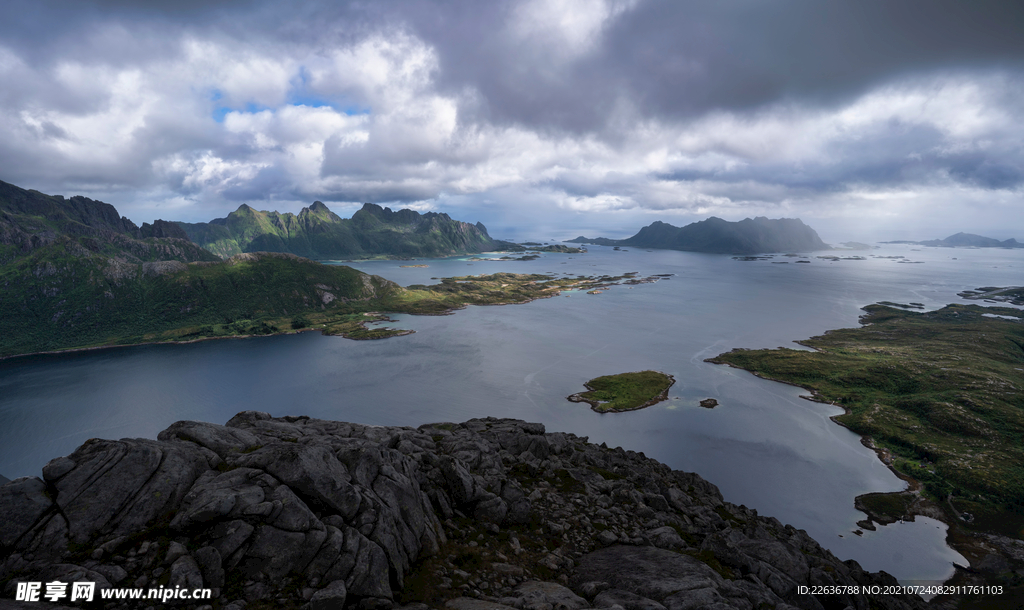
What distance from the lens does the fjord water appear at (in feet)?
207

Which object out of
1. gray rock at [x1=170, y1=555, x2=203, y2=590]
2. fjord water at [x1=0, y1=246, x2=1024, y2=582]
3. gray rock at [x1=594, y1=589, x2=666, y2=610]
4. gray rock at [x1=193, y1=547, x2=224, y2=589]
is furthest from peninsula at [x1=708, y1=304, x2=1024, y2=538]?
gray rock at [x1=170, y1=555, x2=203, y2=590]

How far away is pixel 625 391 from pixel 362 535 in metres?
84.9

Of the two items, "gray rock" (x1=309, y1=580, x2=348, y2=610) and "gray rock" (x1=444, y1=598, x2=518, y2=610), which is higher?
"gray rock" (x1=309, y1=580, x2=348, y2=610)

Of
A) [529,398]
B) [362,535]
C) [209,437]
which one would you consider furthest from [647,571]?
[529,398]

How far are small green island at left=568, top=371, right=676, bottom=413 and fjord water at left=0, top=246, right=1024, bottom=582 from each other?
2.51 metres

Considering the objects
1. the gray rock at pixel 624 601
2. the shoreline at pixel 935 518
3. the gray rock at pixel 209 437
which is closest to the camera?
the gray rock at pixel 624 601

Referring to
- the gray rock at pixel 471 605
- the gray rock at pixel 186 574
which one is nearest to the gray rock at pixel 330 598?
the gray rock at pixel 186 574

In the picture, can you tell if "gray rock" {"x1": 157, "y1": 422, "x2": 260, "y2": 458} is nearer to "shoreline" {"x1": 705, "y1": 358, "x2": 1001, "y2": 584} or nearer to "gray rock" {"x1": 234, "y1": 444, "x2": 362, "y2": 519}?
"gray rock" {"x1": 234, "y1": 444, "x2": 362, "y2": 519}

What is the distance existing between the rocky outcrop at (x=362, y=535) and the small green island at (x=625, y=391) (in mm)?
53474

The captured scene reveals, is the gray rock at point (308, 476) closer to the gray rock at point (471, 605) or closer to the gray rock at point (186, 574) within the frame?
the gray rock at point (186, 574)

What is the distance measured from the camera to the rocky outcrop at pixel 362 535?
15.5 meters

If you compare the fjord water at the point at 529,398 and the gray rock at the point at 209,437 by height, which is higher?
the gray rock at the point at 209,437

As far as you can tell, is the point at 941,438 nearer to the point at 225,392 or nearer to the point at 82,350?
the point at 225,392

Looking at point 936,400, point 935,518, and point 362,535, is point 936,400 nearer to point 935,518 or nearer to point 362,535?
point 935,518
